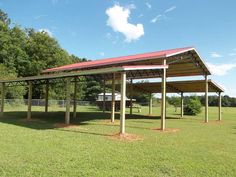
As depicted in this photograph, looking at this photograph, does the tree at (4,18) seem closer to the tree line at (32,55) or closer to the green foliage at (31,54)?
the tree line at (32,55)

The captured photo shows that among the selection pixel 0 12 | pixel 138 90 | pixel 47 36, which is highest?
pixel 0 12

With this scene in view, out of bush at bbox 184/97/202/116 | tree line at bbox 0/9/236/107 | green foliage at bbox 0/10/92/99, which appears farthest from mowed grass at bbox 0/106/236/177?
green foliage at bbox 0/10/92/99

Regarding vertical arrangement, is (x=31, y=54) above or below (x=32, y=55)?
above

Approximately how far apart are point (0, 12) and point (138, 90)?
40069mm

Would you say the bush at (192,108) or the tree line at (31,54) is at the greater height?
the tree line at (31,54)

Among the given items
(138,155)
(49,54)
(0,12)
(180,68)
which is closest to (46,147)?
(138,155)

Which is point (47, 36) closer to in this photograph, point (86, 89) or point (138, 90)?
point (86, 89)

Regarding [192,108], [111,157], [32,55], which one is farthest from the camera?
[32,55]

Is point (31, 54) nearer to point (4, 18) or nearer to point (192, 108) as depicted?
point (4, 18)

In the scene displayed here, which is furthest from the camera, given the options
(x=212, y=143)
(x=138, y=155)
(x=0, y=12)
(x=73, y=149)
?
(x=0, y=12)

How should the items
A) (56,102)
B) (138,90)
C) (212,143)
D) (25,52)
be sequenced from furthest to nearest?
(25,52)
(56,102)
(138,90)
(212,143)

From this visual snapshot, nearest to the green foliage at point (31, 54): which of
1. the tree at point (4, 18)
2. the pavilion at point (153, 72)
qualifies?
the tree at point (4, 18)

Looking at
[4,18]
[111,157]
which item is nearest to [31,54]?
[4,18]

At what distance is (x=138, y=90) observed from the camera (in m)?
27.4
